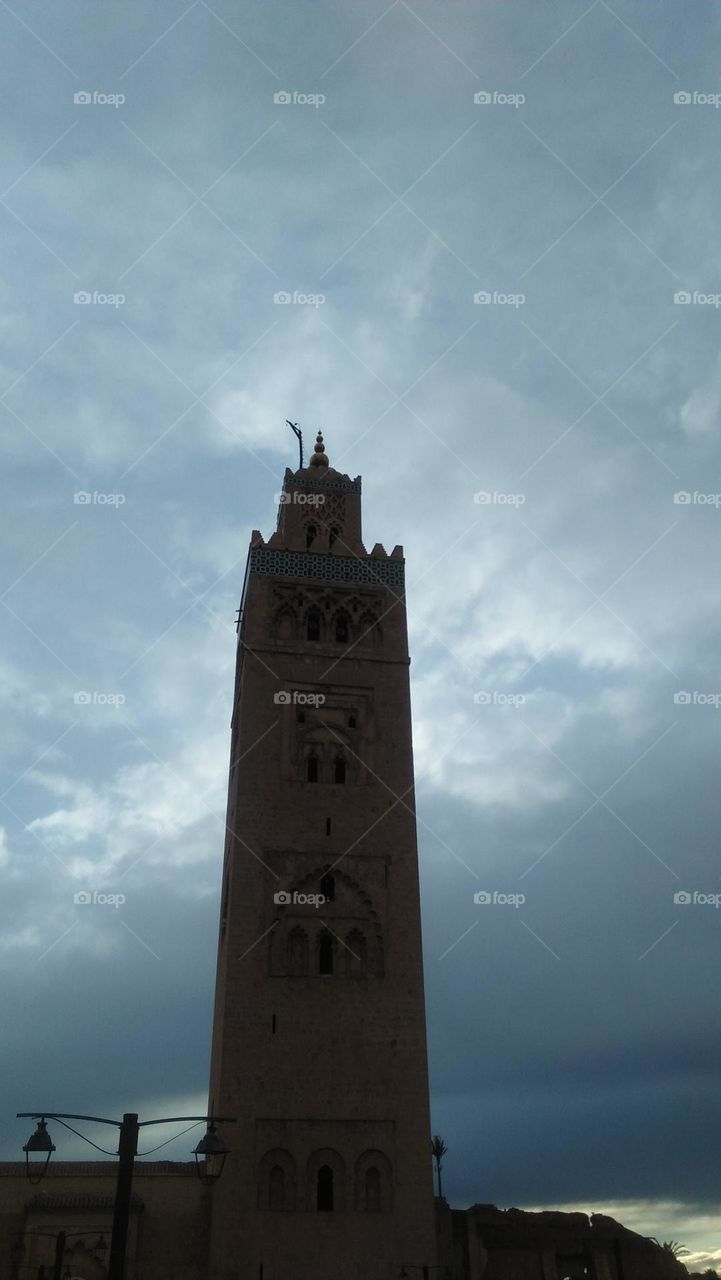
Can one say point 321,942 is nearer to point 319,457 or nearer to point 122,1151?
point 122,1151

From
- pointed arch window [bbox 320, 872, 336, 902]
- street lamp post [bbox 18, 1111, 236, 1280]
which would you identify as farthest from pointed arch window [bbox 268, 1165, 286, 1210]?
street lamp post [bbox 18, 1111, 236, 1280]

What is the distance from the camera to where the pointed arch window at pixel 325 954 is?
23847mm

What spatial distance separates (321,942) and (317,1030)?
2.06 meters

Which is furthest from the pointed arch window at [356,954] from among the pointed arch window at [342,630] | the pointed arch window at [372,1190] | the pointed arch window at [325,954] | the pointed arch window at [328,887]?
the pointed arch window at [342,630]

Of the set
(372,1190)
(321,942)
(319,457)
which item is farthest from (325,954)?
(319,457)

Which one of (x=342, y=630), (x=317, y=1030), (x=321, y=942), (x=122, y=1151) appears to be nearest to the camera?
(x=122, y=1151)

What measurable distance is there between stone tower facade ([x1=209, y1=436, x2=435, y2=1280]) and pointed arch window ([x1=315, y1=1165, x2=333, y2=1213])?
0.04 metres

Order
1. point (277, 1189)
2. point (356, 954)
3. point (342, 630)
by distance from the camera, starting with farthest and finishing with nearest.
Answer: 1. point (342, 630)
2. point (356, 954)
3. point (277, 1189)

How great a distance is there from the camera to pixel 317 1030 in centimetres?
2292

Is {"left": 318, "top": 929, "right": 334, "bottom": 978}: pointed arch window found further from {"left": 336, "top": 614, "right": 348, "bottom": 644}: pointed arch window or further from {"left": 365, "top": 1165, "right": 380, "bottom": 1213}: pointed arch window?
{"left": 336, "top": 614, "right": 348, "bottom": 644}: pointed arch window

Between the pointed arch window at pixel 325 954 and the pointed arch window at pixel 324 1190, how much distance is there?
414 cm

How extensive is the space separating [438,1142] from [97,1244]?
95.8ft

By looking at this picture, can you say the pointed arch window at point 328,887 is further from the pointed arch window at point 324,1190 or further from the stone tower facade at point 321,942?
the pointed arch window at point 324,1190

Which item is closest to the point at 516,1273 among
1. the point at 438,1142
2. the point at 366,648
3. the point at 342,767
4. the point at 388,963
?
the point at 388,963
